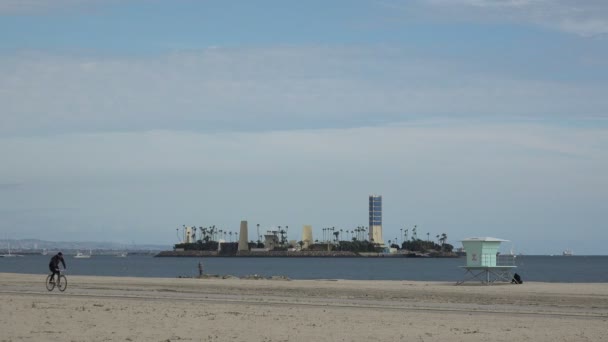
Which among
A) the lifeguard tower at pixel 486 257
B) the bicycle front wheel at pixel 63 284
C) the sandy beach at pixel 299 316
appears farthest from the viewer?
the lifeguard tower at pixel 486 257

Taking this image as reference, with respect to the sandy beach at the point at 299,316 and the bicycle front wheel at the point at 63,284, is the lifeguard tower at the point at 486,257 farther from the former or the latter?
the bicycle front wheel at the point at 63,284

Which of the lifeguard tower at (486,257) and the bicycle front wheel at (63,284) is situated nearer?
the bicycle front wheel at (63,284)

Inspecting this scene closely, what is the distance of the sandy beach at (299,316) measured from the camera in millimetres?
21031

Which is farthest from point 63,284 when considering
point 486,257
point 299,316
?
point 486,257

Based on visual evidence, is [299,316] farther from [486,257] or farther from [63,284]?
[486,257]

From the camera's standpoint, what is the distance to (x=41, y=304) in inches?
1133

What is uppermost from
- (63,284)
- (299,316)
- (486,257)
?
(486,257)

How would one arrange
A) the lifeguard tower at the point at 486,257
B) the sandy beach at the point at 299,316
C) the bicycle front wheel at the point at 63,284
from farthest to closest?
the lifeguard tower at the point at 486,257 < the bicycle front wheel at the point at 63,284 < the sandy beach at the point at 299,316

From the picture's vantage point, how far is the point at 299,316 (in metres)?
25.8

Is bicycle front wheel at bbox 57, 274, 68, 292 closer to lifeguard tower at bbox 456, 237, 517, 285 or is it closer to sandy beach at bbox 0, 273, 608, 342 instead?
sandy beach at bbox 0, 273, 608, 342

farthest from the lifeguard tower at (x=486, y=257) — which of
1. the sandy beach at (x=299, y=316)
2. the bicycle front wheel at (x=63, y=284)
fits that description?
the bicycle front wheel at (x=63, y=284)

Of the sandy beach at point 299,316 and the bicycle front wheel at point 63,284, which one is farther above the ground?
the bicycle front wheel at point 63,284

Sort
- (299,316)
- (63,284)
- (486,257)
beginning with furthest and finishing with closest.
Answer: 1. (486,257)
2. (63,284)
3. (299,316)

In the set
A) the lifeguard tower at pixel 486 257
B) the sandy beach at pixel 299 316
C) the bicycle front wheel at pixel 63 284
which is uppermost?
the lifeguard tower at pixel 486 257
